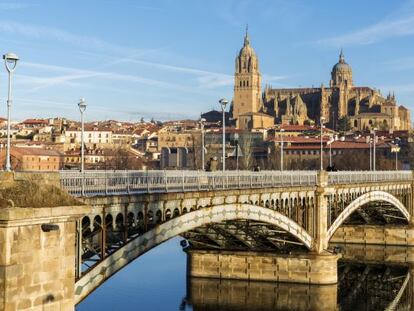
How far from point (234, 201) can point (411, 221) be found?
1396 inches

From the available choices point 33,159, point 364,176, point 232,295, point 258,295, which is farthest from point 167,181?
point 33,159

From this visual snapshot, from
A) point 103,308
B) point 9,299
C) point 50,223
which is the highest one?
point 50,223

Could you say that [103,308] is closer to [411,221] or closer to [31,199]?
[31,199]

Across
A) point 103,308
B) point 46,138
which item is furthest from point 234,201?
point 46,138

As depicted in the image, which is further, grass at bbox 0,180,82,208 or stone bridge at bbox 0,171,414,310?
stone bridge at bbox 0,171,414,310

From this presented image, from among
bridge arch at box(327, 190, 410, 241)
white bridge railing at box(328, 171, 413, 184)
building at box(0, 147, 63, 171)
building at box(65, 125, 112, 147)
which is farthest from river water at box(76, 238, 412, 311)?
building at box(65, 125, 112, 147)

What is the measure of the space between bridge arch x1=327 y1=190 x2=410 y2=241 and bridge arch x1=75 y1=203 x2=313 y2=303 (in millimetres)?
5249

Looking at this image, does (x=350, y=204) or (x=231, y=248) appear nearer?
(x=231, y=248)

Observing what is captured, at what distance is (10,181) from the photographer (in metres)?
14.5

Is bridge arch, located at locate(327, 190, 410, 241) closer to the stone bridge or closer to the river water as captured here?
the stone bridge

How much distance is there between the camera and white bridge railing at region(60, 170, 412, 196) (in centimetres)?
1920

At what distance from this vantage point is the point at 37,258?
1409 centimetres

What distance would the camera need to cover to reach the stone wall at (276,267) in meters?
39.3

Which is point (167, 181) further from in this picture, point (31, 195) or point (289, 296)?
point (289, 296)
